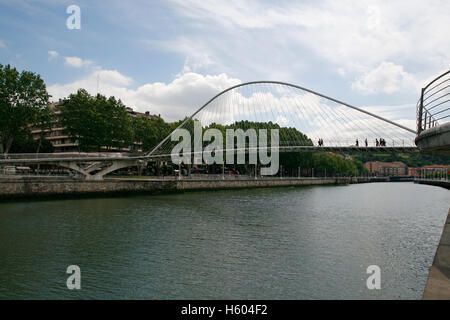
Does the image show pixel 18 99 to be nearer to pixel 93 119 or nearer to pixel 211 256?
pixel 93 119

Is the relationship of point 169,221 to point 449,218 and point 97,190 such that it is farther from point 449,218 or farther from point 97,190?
point 97,190

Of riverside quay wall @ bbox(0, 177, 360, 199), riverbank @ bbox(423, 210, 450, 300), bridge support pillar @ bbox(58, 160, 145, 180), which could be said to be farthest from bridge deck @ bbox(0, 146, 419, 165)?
riverbank @ bbox(423, 210, 450, 300)

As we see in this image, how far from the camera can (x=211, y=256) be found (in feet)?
45.5

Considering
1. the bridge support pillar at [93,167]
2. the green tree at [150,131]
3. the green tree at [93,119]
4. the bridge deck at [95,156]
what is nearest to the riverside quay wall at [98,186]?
the bridge support pillar at [93,167]

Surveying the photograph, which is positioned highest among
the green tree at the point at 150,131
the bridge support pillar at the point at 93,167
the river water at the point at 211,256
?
the green tree at the point at 150,131

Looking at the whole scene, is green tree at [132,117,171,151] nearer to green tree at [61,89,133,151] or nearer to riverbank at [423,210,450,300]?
green tree at [61,89,133,151]

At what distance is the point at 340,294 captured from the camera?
9836 millimetres

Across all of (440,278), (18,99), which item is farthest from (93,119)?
(440,278)

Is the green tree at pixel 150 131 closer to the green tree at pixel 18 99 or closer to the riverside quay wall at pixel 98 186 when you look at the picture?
the riverside quay wall at pixel 98 186

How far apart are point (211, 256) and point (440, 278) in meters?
8.15

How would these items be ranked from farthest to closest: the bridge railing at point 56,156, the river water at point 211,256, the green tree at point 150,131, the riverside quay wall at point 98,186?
the green tree at point 150,131, the bridge railing at point 56,156, the riverside quay wall at point 98,186, the river water at point 211,256

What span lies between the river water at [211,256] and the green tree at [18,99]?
24155 millimetres

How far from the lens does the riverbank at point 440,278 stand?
22.3 ft
